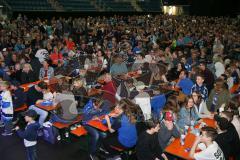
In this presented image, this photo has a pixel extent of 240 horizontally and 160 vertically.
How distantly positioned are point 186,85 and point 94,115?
2516mm

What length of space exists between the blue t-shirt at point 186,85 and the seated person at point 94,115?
78.2 inches

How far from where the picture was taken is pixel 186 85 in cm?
704

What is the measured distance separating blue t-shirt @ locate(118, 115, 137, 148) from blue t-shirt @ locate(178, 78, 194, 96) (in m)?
2.66

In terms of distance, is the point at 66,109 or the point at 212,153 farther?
the point at 66,109

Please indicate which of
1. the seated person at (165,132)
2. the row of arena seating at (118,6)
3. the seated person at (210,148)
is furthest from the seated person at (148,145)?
the row of arena seating at (118,6)

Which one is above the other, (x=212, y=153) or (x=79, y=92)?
(x=79, y=92)

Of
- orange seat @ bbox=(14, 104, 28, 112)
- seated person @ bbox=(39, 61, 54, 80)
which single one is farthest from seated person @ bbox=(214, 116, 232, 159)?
seated person @ bbox=(39, 61, 54, 80)

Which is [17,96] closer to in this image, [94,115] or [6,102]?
[6,102]

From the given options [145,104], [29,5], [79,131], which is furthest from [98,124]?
[29,5]

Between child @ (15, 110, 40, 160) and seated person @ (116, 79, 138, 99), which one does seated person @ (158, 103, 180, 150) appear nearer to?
child @ (15, 110, 40, 160)

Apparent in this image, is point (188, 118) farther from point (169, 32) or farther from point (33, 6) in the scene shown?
point (33, 6)

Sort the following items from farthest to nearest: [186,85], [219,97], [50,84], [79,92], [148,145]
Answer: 1. [50,84]
2. [186,85]
3. [79,92]
4. [219,97]
5. [148,145]

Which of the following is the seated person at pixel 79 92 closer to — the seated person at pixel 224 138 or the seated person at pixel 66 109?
the seated person at pixel 66 109

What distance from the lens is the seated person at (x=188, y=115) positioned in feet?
16.5
